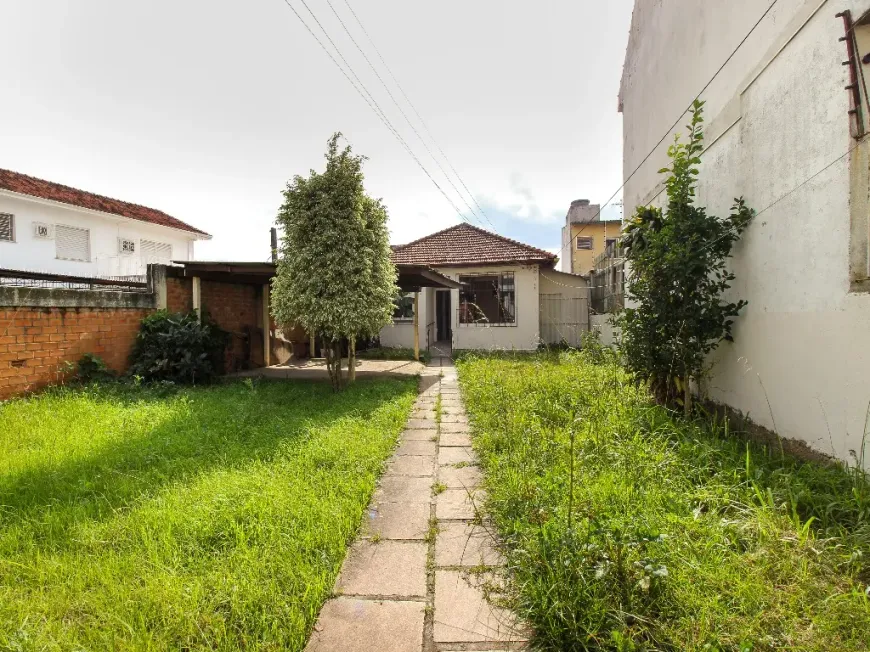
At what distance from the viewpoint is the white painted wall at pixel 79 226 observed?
12375 millimetres

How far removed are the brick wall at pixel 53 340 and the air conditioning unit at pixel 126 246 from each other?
34.8ft

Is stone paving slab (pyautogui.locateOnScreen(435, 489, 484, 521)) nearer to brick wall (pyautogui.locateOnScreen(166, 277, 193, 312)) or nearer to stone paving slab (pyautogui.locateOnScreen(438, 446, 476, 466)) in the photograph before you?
stone paving slab (pyautogui.locateOnScreen(438, 446, 476, 466))

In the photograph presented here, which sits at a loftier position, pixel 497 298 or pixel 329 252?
pixel 329 252

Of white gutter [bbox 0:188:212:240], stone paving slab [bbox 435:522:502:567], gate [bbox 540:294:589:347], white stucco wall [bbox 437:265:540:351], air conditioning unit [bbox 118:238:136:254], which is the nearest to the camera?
stone paving slab [bbox 435:522:502:567]

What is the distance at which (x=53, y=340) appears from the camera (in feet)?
19.8

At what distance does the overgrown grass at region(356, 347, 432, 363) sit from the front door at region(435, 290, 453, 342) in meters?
3.06

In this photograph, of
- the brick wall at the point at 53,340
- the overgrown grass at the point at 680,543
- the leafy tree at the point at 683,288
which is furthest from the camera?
the brick wall at the point at 53,340

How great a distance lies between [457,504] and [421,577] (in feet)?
2.80

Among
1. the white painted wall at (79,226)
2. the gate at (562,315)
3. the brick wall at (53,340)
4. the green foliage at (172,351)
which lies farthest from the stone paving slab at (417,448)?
the white painted wall at (79,226)

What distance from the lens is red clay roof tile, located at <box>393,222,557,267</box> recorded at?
12305 millimetres

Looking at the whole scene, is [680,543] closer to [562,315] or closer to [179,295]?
[179,295]

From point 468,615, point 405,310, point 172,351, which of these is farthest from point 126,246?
point 468,615

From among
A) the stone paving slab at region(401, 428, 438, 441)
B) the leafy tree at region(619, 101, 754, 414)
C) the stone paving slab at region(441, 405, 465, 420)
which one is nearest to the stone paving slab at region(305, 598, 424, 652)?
the stone paving slab at region(401, 428, 438, 441)

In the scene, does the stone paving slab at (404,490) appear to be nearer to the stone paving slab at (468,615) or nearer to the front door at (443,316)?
the stone paving slab at (468,615)
